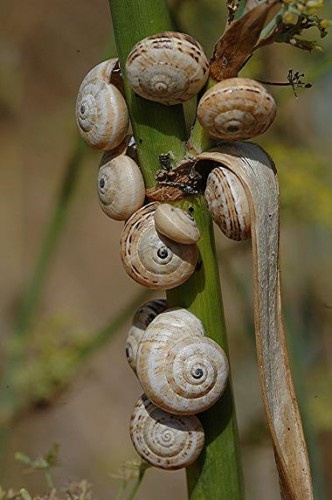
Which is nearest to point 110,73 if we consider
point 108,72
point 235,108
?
point 108,72

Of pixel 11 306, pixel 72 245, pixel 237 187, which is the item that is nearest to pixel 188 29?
pixel 237 187

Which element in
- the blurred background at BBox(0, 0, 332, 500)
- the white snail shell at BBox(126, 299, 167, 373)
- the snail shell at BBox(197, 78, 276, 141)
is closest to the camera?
the snail shell at BBox(197, 78, 276, 141)

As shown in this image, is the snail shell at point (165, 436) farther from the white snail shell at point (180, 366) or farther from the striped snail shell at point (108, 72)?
the striped snail shell at point (108, 72)

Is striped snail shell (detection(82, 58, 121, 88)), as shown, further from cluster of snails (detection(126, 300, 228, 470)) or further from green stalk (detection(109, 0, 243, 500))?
cluster of snails (detection(126, 300, 228, 470))

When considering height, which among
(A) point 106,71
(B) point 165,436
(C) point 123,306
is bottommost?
(C) point 123,306

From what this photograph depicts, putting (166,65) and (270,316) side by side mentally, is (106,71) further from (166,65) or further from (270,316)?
(270,316)

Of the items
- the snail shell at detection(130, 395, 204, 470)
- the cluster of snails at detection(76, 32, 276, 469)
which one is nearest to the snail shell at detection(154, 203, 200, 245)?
the cluster of snails at detection(76, 32, 276, 469)

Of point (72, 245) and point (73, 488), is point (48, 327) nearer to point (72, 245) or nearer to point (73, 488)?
point (73, 488)
